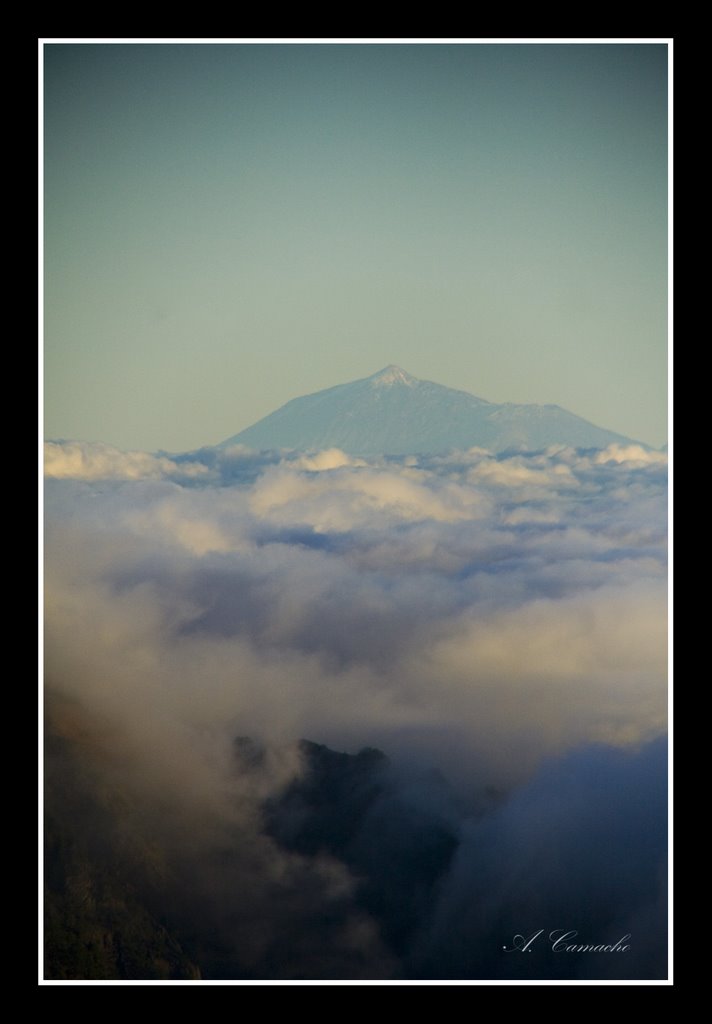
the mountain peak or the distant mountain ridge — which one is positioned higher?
the mountain peak

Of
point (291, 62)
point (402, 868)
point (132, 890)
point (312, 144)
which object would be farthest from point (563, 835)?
point (291, 62)

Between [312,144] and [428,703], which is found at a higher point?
[312,144]

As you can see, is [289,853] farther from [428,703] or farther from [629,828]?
[629,828]

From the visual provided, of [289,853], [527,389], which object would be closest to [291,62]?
[527,389]

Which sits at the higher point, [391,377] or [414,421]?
[391,377]

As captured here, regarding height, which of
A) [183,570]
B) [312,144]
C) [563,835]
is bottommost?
[563,835]

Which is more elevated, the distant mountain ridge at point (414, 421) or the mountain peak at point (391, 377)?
the mountain peak at point (391, 377)
